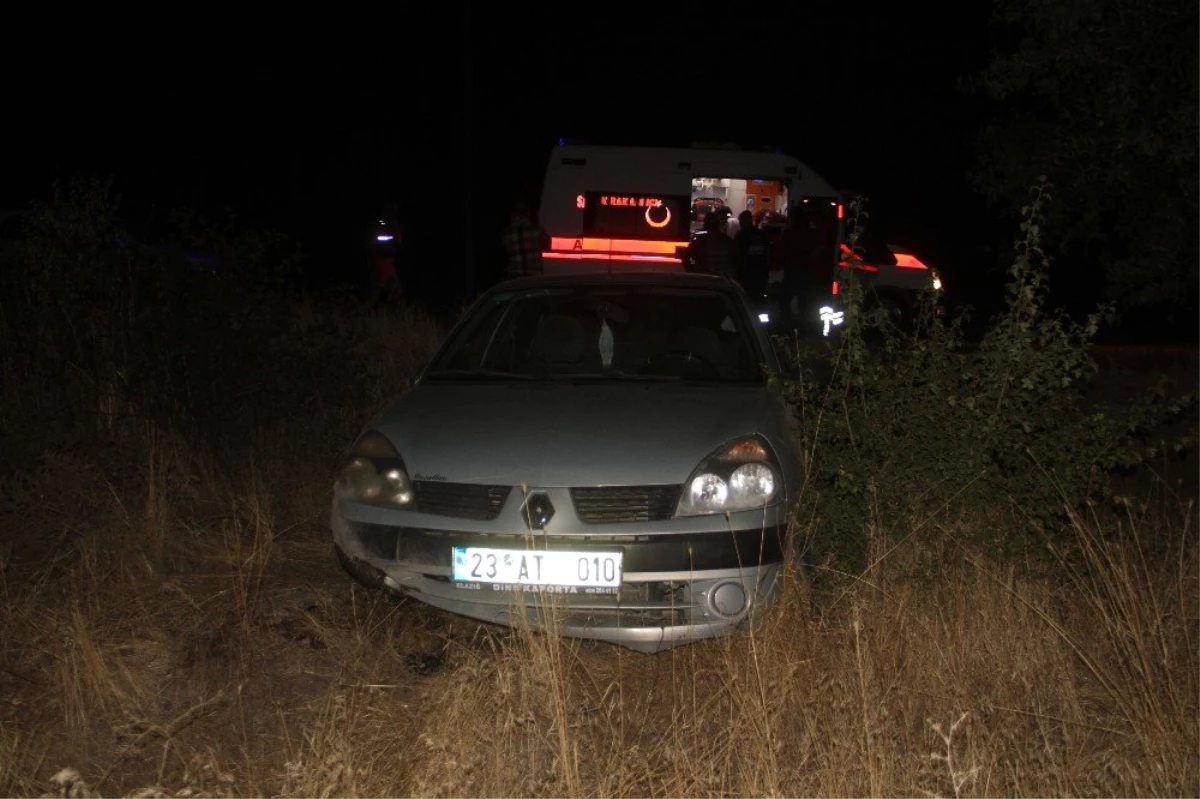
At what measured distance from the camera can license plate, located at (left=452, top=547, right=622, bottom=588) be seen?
16.0ft

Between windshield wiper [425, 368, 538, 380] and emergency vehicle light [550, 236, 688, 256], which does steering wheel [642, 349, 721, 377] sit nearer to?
windshield wiper [425, 368, 538, 380]

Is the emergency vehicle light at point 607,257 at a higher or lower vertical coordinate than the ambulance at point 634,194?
lower

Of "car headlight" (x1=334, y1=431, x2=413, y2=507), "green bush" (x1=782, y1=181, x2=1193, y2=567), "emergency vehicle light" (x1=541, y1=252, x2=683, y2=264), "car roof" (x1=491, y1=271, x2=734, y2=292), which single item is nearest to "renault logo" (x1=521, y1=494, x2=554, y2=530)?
"car headlight" (x1=334, y1=431, x2=413, y2=507)

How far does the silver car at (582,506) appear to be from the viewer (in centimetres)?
489

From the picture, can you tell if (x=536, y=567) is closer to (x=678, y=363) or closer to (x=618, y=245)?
(x=678, y=363)

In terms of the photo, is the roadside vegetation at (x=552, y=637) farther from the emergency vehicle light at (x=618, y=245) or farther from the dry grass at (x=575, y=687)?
the emergency vehicle light at (x=618, y=245)

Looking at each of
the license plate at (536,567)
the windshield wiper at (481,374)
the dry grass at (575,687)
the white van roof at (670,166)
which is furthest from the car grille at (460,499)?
the white van roof at (670,166)

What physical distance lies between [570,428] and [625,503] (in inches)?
21.2

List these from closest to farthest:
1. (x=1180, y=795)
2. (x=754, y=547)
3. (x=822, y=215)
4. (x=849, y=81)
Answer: (x=1180, y=795)
(x=754, y=547)
(x=822, y=215)
(x=849, y=81)

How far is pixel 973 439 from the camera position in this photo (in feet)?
18.3

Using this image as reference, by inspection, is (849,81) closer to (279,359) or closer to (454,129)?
(454,129)

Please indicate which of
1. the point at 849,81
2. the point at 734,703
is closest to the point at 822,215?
the point at 734,703

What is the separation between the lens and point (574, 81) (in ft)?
143

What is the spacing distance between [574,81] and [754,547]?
40119mm
